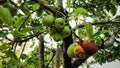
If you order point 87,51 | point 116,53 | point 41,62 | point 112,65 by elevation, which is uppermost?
point 87,51

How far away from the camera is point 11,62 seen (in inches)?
36.9

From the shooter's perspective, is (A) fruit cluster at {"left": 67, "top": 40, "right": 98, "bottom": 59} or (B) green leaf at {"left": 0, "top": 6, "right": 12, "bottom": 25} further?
(A) fruit cluster at {"left": 67, "top": 40, "right": 98, "bottom": 59}

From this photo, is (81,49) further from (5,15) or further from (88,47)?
(5,15)

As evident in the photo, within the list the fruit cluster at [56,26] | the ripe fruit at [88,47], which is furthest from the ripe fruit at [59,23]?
the ripe fruit at [88,47]

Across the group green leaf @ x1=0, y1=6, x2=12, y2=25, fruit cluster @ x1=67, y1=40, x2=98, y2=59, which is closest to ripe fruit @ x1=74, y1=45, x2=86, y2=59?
fruit cluster @ x1=67, y1=40, x2=98, y2=59

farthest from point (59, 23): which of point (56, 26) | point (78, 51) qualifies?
point (78, 51)

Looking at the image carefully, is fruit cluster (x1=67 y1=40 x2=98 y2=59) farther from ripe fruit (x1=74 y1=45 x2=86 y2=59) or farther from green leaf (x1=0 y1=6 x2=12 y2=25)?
green leaf (x1=0 y1=6 x2=12 y2=25)

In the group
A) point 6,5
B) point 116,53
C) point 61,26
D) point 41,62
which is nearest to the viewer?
point 61,26

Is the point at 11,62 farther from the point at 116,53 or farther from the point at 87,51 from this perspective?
the point at 116,53

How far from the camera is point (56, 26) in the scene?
0.96 meters

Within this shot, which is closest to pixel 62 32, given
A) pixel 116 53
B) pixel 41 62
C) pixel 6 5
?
pixel 6 5

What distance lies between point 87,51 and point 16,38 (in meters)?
0.29

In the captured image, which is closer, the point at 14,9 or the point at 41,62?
the point at 14,9

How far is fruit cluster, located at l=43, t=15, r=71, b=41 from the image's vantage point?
946mm
